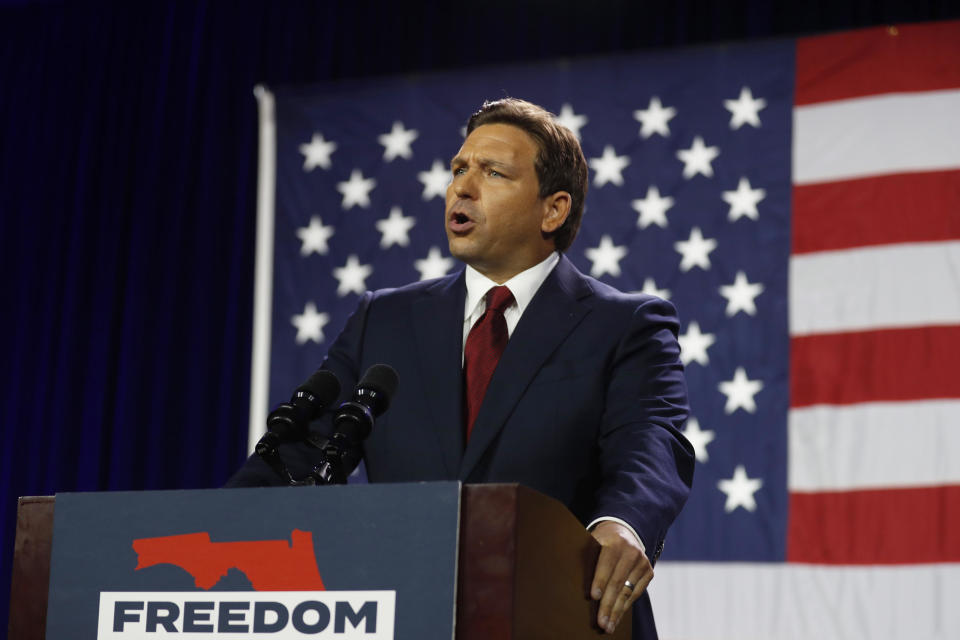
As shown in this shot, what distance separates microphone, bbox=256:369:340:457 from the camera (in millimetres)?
1378

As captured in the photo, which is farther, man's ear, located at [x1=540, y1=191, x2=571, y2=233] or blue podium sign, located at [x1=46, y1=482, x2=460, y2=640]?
man's ear, located at [x1=540, y1=191, x2=571, y2=233]

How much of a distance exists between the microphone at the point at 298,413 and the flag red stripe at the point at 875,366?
2.40 metres

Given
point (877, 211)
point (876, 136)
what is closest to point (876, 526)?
point (877, 211)

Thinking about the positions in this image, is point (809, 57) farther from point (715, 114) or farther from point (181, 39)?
point (181, 39)

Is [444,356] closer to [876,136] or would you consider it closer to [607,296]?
[607,296]

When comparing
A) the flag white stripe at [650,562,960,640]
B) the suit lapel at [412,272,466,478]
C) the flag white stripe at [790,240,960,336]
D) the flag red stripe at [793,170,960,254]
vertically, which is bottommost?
the flag white stripe at [650,562,960,640]

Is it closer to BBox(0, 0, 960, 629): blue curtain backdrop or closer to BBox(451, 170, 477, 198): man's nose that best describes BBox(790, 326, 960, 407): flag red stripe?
BBox(0, 0, 960, 629): blue curtain backdrop

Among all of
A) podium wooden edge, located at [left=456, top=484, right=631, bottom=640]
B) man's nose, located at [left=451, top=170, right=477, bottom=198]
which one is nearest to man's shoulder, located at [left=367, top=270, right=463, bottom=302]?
man's nose, located at [left=451, top=170, right=477, bottom=198]

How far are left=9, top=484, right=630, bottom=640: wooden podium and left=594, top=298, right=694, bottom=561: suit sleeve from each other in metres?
0.19

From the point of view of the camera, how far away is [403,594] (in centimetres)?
110

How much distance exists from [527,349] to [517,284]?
20cm

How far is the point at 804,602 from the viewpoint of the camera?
11.2 feet

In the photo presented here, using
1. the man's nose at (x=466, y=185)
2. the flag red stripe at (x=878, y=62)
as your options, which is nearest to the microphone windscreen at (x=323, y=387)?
the man's nose at (x=466, y=185)

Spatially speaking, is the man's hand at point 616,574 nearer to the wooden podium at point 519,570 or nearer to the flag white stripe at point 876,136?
the wooden podium at point 519,570
